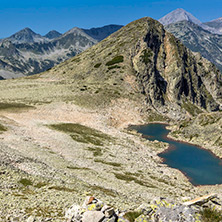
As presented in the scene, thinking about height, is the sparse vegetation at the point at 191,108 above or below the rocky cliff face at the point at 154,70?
below

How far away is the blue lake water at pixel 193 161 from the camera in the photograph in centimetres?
5620

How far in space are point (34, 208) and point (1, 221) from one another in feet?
10.5

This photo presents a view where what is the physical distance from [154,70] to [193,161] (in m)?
86.4

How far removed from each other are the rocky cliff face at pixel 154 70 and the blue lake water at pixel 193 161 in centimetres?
5002

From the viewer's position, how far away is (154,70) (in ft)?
475

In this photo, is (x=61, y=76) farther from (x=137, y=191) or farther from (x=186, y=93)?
(x=137, y=191)

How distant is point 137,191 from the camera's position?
121ft

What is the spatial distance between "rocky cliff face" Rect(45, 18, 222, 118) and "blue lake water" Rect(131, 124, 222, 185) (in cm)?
5002

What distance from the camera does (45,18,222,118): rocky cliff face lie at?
139 metres

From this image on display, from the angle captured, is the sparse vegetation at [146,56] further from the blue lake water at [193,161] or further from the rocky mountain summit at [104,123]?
the blue lake water at [193,161]

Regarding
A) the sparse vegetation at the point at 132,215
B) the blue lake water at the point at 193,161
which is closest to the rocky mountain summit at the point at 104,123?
the sparse vegetation at the point at 132,215

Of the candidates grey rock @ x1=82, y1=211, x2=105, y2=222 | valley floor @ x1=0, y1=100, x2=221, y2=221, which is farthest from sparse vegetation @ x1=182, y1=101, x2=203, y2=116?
grey rock @ x1=82, y1=211, x2=105, y2=222

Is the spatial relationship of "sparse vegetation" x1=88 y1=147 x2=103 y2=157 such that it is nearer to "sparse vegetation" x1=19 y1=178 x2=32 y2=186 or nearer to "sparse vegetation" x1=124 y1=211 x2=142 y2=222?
"sparse vegetation" x1=19 y1=178 x2=32 y2=186

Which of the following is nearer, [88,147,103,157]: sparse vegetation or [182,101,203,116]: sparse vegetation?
[88,147,103,157]: sparse vegetation
